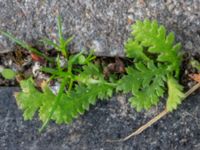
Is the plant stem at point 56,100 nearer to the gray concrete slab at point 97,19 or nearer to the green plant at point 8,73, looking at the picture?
the gray concrete slab at point 97,19

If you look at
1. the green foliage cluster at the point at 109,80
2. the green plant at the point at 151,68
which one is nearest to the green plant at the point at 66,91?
the green foliage cluster at the point at 109,80

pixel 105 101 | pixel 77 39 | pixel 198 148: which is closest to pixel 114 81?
pixel 105 101

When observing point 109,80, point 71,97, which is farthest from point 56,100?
point 109,80

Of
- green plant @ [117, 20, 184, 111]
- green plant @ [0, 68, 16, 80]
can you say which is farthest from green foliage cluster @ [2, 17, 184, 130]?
green plant @ [0, 68, 16, 80]

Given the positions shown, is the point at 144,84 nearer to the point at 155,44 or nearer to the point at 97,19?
the point at 155,44

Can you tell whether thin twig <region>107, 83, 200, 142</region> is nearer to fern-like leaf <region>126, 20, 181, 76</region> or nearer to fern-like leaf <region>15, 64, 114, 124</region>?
fern-like leaf <region>126, 20, 181, 76</region>

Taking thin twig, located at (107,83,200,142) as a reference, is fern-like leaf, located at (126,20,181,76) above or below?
above

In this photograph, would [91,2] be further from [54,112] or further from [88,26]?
[54,112]
